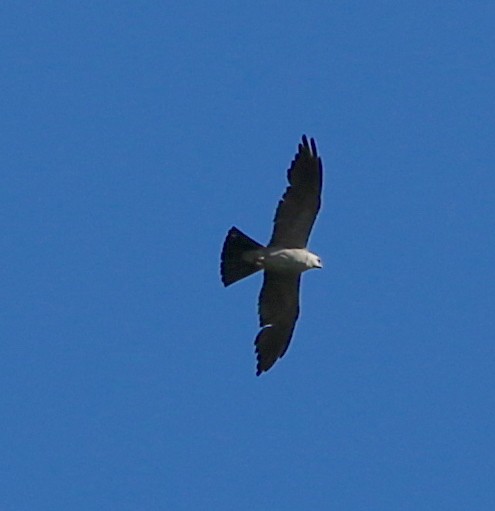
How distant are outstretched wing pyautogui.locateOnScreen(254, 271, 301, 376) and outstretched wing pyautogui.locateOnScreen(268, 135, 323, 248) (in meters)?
0.69

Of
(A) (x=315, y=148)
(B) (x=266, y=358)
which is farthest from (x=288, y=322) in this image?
(A) (x=315, y=148)

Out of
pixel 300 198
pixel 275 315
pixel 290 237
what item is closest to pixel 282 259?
pixel 290 237

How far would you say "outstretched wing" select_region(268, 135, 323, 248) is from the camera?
23688mm

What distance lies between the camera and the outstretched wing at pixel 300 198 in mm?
23688

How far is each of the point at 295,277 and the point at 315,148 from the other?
1.74 m

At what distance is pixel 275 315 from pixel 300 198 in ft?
5.90

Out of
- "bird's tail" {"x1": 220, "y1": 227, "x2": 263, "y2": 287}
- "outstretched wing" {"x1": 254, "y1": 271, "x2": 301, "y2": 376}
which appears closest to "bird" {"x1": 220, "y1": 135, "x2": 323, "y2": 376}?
"bird's tail" {"x1": 220, "y1": 227, "x2": 263, "y2": 287}

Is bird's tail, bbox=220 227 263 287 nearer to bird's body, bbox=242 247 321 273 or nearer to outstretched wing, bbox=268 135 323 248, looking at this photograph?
bird's body, bbox=242 247 321 273

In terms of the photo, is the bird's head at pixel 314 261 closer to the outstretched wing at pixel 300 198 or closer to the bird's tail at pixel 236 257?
the outstretched wing at pixel 300 198

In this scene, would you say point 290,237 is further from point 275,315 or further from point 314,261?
point 275,315

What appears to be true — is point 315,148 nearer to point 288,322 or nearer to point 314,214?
point 314,214

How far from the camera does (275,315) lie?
24688 millimetres

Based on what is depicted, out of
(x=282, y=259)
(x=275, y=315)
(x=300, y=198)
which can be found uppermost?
(x=300, y=198)

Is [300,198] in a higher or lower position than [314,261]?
higher
